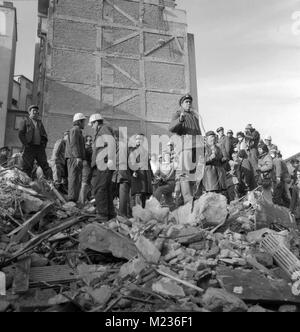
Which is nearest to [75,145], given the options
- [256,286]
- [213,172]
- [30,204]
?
[30,204]

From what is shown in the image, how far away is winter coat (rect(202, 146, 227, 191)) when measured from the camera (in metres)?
7.01

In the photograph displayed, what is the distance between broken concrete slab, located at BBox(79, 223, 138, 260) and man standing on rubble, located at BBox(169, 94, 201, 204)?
6.93ft

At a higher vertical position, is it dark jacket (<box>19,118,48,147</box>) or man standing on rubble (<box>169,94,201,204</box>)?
dark jacket (<box>19,118,48,147</box>)

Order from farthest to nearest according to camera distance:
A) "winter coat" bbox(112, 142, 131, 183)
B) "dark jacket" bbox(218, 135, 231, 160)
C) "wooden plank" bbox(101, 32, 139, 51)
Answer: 1. "wooden plank" bbox(101, 32, 139, 51)
2. "dark jacket" bbox(218, 135, 231, 160)
3. "winter coat" bbox(112, 142, 131, 183)

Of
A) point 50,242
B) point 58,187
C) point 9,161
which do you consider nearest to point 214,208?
point 50,242

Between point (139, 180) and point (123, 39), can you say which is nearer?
point (139, 180)

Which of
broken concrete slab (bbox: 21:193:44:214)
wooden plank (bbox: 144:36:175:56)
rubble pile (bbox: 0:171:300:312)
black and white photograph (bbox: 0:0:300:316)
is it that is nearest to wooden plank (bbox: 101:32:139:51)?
wooden plank (bbox: 144:36:175:56)

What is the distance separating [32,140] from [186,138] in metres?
3.35

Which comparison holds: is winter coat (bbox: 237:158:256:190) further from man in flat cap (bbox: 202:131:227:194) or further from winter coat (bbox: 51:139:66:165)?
winter coat (bbox: 51:139:66:165)

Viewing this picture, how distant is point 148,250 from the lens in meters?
4.76

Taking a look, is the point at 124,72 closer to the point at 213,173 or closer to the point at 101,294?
the point at 213,173

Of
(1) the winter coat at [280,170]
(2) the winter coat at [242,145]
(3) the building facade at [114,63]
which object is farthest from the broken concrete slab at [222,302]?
(3) the building facade at [114,63]

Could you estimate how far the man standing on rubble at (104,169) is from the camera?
6395 millimetres
